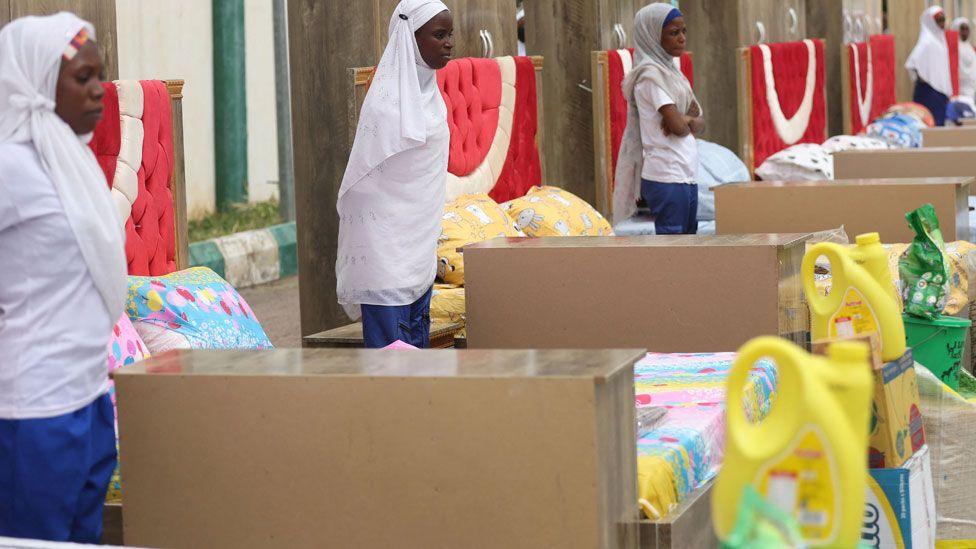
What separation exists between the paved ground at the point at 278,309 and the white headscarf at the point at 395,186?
2.69m

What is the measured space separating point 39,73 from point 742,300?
231 centimetres

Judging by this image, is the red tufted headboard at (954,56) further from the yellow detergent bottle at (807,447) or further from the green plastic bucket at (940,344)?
the yellow detergent bottle at (807,447)

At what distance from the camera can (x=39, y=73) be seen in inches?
95.7

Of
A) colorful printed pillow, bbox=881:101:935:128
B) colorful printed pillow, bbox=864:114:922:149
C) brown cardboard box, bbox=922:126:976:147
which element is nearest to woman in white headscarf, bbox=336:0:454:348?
brown cardboard box, bbox=922:126:976:147

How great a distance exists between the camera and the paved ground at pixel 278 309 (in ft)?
23.9

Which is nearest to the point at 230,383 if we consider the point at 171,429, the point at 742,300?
the point at 171,429

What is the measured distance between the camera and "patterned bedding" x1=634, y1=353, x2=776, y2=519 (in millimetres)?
2887

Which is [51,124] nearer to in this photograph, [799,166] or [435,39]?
[435,39]

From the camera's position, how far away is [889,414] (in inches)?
127

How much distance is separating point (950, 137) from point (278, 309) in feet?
14.9

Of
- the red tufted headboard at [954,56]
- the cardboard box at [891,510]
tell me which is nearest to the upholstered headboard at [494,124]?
the cardboard box at [891,510]

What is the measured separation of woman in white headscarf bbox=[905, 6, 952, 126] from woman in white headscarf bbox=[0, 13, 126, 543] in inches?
437

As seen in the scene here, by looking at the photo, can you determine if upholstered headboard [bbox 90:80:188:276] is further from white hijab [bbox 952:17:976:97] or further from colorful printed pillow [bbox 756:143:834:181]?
white hijab [bbox 952:17:976:97]

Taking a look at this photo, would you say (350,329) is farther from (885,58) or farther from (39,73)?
(885,58)
